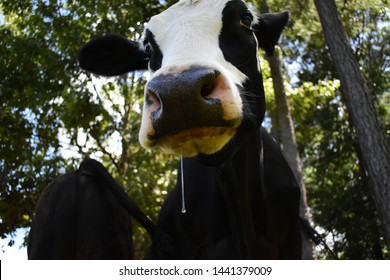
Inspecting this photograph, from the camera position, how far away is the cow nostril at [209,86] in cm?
269

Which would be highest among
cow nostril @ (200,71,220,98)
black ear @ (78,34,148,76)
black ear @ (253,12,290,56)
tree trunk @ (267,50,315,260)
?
tree trunk @ (267,50,315,260)

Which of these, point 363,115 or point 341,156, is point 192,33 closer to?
point 363,115

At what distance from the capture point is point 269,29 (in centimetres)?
454

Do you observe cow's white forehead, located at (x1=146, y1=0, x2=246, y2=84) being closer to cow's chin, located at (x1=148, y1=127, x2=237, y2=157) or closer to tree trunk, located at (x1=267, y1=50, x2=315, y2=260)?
cow's chin, located at (x1=148, y1=127, x2=237, y2=157)

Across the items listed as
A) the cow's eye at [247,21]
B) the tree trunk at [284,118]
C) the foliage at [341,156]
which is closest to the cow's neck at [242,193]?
the cow's eye at [247,21]

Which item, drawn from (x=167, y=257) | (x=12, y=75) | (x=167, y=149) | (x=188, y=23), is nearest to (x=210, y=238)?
(x=167, y=257)

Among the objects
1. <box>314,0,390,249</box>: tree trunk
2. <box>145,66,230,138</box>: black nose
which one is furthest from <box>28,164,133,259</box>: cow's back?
<box>314,0,390,249</box>: tree trunk

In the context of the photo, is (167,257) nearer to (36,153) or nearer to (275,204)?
(275,204)

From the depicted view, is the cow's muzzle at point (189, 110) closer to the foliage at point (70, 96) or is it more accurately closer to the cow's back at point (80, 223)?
the cow's back at point (80, 223)

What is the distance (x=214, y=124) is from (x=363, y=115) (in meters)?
6.07

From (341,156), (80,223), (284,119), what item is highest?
(341,156)

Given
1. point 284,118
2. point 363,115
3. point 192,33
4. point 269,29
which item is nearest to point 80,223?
point 192,33

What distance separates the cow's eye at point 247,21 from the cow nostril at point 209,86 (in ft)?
3.79

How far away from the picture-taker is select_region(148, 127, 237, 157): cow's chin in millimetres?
2803
